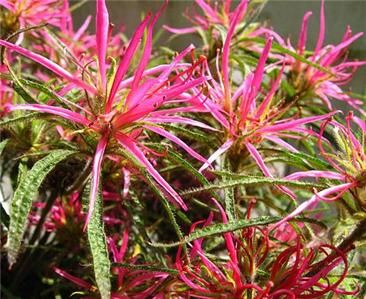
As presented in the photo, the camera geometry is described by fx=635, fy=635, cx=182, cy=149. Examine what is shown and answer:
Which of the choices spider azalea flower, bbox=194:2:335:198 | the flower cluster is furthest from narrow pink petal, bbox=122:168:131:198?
spider azalea flower, bbox=194:2:335:198

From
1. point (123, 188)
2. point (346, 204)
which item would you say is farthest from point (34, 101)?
point (346, 204)

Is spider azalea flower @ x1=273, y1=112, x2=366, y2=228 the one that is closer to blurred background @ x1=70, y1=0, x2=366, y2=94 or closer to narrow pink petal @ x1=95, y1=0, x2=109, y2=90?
narrow pink petal @ x1=95, y1=0, x2=109, y2=90

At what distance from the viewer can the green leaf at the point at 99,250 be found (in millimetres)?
436

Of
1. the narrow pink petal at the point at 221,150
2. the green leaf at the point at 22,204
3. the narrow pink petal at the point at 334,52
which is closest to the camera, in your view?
the green leaf at the point at 22,204

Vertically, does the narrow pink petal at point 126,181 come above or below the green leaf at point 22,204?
above

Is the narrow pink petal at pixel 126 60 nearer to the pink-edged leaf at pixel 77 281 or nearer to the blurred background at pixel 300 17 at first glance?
the pink-edged leaf at pixel 77 281

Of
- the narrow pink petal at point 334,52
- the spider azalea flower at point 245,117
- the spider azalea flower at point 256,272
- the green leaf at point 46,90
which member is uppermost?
the narrow pink petal at point 334,52

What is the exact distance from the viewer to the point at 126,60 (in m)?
0.50

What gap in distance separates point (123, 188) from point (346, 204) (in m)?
0.23

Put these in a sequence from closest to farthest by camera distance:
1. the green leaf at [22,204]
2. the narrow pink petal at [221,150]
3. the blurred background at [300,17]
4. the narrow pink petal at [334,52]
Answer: the green leaf at [22,204]
the narrow pink petal at [221,150]
the narrow pink petal at [334,52]
the blurred background at [300,17]

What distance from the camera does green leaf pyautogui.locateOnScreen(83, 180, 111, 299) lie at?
0.44 meters

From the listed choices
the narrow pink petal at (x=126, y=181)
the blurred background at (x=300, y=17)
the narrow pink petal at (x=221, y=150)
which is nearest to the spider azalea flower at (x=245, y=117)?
the narrow pink petal at (x=221, y=150)

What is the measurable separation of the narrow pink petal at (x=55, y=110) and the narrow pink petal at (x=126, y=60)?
2cm

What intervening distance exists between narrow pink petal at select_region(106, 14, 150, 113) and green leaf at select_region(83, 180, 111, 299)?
0.08m
